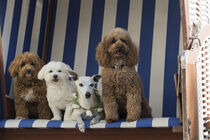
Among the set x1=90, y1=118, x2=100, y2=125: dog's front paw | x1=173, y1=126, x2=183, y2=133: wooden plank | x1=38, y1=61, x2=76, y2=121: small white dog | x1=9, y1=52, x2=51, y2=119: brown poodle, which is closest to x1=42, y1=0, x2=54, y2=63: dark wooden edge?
x1=9, y1=52, x2=51, y2=119: brown poodle

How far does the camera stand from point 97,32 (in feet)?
13.5

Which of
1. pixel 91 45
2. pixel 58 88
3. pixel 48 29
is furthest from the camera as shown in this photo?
pixel 48 29

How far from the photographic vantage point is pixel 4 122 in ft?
10.2

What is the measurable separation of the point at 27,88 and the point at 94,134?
2.84 feet

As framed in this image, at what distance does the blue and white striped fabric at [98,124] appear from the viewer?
2.63 metres

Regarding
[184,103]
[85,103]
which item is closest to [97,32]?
[85,103]

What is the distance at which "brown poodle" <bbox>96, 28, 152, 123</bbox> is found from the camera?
9.22 ft

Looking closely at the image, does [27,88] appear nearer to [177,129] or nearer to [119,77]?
[119,77]

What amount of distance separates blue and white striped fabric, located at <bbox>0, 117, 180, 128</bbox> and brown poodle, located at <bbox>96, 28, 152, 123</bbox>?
0.22 ft

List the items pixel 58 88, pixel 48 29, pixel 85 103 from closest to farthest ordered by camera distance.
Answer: pixel 85 103 < pixel 58 88 < pixel 48 29

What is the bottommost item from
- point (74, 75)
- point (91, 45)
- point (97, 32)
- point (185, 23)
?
point (74, 75)

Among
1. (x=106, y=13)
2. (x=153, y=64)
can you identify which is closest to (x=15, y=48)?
(x=106, y=13)

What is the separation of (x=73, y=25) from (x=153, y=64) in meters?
1.02

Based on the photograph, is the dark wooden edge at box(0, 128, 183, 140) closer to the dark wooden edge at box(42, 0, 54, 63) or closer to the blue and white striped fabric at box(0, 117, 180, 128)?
the blue and white striped fabric at box(0, 117, 180, 128)
